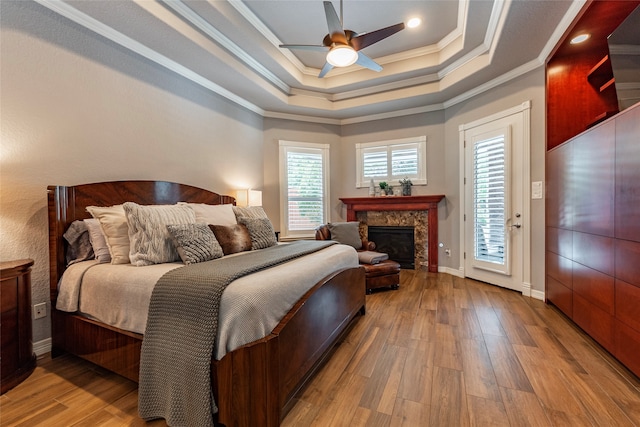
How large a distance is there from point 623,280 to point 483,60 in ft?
9.36

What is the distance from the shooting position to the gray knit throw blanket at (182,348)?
1.29m

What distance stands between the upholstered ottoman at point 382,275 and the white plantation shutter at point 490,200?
1.36m

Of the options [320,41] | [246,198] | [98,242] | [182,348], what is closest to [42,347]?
[98,242]

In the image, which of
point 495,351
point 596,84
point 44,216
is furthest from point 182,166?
point 596,84

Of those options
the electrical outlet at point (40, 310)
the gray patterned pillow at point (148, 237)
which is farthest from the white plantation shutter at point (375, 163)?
the electrical outlet at point (40, 310)

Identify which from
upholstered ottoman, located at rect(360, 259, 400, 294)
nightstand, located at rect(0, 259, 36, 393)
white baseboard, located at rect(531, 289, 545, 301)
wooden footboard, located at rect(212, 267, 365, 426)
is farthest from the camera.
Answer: upholstered ottoman, located at rect(360, 259, 400, 294)

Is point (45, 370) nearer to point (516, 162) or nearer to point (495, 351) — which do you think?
point (495, 351)

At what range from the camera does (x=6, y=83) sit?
2025mm

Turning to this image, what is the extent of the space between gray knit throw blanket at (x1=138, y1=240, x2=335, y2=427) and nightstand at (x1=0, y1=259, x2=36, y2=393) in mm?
1125

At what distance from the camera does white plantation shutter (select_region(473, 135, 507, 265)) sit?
3717 millimetres

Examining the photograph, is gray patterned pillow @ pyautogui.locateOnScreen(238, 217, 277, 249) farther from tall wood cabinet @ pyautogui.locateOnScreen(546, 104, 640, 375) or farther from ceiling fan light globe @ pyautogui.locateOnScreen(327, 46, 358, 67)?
tall wood cabinet @ pyautogui.locateOnScreen(546, 104, 640, 375)

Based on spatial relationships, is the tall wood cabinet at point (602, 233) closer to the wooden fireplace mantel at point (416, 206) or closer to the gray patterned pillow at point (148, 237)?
the wooden fireplace mantel at point (416, 206)

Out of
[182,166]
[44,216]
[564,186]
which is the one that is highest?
[182,166]

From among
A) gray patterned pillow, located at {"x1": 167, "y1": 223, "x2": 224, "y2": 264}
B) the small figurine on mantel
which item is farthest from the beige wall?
the small figurine on mantel
